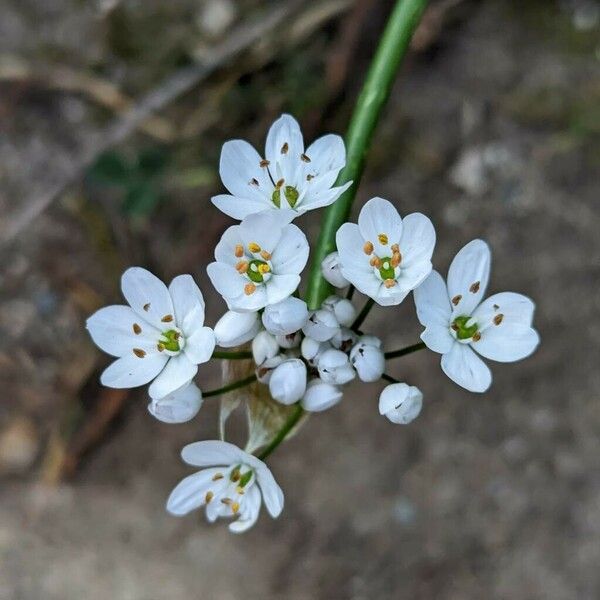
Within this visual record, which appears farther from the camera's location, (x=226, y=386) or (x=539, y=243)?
(x=539, y=243)

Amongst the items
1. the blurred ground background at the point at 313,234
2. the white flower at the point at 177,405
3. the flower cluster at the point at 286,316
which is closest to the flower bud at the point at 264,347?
the flower cluster at the point at 286,316

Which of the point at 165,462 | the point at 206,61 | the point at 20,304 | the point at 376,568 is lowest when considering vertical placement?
the point at 376,568

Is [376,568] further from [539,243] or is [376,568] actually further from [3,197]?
[3,197]

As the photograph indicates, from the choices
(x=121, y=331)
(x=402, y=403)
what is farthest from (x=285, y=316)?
(x=121, y=331)

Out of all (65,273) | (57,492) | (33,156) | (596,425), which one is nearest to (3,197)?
(33,156)

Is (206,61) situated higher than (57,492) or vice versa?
(206,61)

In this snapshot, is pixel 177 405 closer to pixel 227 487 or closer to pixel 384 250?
pixel 227 487

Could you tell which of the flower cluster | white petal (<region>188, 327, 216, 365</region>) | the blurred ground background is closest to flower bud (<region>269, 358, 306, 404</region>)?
the flower cluster
